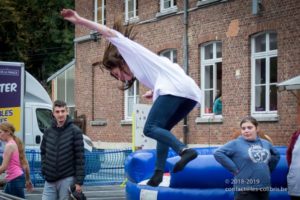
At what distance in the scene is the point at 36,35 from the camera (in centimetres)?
3647

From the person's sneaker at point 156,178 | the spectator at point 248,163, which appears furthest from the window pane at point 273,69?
the person's sneaker at point 156,178

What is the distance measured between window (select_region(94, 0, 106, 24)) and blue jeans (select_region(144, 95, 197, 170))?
20341 millimetres

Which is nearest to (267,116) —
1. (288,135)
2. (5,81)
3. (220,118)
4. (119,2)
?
(288,135)

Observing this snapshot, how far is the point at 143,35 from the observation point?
23.4 m

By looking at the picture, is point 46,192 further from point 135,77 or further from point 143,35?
point 143,35

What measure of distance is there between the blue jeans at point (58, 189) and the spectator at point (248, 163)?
6.04ft

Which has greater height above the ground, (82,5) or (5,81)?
(82,5)

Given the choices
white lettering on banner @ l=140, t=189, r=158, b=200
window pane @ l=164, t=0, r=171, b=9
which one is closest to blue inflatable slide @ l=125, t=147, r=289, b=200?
white lettering on banner @ l=140, t=189, r=158, b=200

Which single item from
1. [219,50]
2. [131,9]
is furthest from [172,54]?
[131,9]

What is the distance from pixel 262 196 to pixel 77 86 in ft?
67.6

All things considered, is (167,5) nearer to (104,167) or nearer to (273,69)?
(273,69)

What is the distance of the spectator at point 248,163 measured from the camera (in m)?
7.27

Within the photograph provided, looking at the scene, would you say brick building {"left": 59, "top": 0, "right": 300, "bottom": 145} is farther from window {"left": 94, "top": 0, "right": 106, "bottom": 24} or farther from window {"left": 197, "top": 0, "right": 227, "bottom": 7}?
window {"left": 94, "top": 0, "right": 106, "bottom": 24}

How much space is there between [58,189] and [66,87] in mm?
22358
